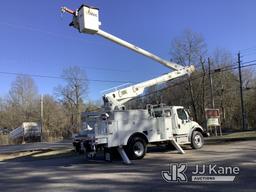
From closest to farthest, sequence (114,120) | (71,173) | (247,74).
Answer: (71,173), (114,120), (247,74)

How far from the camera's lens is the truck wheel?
19781 millimetres

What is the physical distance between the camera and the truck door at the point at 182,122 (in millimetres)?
19297

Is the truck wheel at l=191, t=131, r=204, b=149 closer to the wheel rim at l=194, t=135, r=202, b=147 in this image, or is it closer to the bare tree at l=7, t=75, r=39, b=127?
the wheel rim at l=194, t=135, r=202, b=147

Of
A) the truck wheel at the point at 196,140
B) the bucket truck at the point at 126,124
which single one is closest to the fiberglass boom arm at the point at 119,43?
the bucket truck at the point at 126,124

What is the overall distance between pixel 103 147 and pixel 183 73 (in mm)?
8077

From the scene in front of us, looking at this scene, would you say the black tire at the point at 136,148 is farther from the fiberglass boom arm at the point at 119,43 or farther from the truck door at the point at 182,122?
the truck door at the point at 182,122

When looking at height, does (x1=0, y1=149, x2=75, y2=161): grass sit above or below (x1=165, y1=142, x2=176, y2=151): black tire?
below

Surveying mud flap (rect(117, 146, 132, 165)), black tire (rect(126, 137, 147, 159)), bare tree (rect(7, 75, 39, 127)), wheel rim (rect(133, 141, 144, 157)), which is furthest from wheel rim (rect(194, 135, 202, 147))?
bare tree (rect(7, 75, 39, 127))

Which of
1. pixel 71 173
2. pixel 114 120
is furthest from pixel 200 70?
pixel 71 173

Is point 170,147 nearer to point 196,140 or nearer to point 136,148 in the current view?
point 196,140

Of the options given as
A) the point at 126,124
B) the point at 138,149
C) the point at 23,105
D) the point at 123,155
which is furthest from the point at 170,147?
the point at 23,105

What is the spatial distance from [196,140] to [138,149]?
4.41 m

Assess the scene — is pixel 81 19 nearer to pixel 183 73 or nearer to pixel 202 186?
pixel 183 73

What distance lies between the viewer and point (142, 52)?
20.5m
